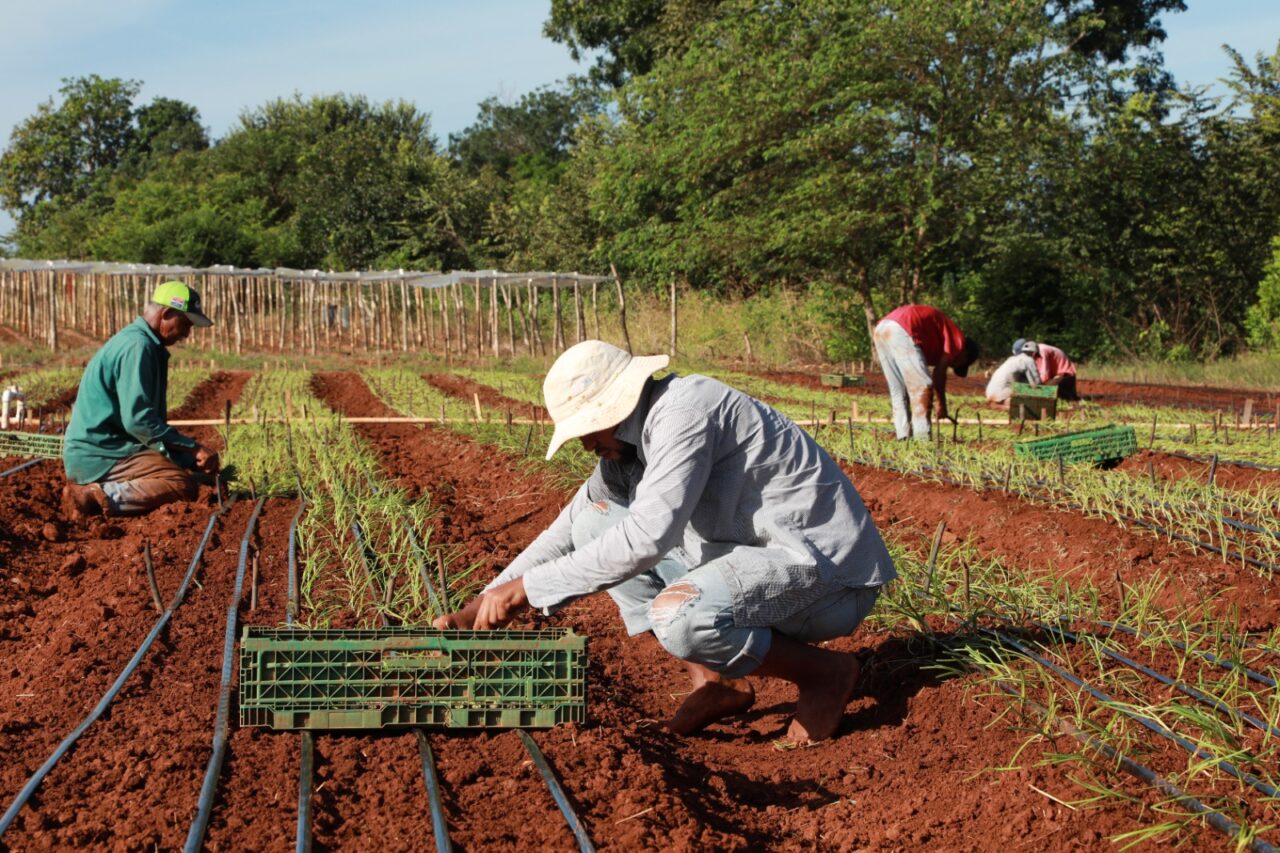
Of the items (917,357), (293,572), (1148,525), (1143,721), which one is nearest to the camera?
(1143,721)

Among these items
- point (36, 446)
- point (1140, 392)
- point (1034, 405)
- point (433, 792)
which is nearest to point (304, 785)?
point (433, 792)

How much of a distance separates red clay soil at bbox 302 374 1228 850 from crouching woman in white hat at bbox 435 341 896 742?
0.70 feet

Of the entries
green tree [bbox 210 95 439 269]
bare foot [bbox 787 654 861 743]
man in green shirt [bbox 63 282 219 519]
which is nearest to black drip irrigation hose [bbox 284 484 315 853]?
bare foot [bbox 787 654 861 743]

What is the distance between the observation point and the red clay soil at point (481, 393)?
1230 centimetres

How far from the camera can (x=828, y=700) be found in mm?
3445

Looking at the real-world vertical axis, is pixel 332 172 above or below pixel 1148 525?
above

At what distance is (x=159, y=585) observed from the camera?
4.76 meters

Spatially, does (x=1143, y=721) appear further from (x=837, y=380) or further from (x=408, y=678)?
(x=837, y=380)

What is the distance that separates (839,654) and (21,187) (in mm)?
60489

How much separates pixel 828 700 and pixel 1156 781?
0.99m

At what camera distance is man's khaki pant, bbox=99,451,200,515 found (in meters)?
6.19

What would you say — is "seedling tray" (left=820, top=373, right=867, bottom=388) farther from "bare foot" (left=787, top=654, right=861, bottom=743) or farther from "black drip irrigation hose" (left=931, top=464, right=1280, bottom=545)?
"bare foot" (left=787, top=654, right=861, bottom=743)

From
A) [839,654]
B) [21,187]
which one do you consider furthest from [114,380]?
[21,187]

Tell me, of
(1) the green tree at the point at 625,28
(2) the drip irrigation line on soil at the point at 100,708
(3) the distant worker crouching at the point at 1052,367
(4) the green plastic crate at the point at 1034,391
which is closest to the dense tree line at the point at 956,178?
(1) the green tree at the point at 625,28
